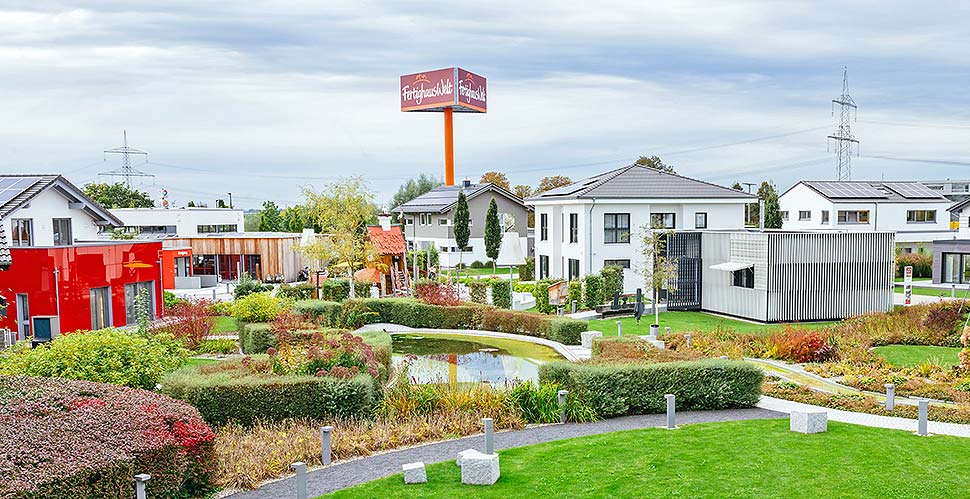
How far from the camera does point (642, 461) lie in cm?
1141

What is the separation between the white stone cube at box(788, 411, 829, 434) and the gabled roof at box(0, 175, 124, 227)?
23.1m

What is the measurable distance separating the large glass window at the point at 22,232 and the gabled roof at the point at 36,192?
2.49 ft

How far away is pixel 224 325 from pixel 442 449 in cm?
1837

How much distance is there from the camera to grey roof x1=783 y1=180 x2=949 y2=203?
51375 mm

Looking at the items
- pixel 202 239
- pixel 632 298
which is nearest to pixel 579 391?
pixel 632 298

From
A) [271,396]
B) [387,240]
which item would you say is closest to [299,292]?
[387,240]

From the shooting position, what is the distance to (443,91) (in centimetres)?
7694

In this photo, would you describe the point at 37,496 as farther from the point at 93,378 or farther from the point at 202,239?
the point at 202,239

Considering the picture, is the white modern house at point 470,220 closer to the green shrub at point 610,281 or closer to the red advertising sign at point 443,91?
the red advertising sign at point 443,91

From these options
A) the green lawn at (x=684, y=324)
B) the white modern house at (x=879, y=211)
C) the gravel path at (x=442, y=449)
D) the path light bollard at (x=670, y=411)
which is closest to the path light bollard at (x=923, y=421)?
the gravel path at (x=442, y=449)

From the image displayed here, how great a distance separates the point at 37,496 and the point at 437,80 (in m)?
71.4

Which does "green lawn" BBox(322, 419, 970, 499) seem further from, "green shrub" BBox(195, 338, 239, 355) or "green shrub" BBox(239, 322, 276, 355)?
"green shrub" BBox(195, 338, 239, 355)

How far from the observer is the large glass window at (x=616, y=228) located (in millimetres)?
36594

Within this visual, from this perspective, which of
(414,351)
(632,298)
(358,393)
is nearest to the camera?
(358,393)
